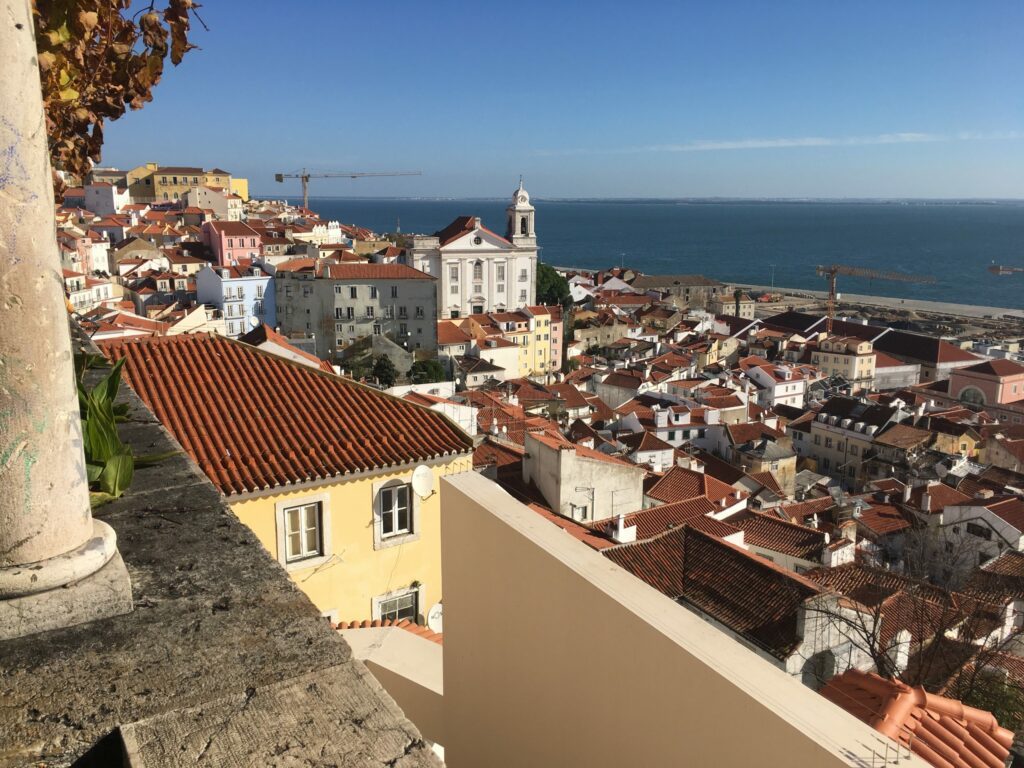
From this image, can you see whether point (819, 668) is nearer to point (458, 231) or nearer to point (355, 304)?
point (355, 304)

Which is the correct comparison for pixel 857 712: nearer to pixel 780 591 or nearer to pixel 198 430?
pixel 198 430

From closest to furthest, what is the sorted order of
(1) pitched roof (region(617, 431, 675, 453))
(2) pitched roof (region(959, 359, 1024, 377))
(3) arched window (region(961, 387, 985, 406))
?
(1) pitched roof (region(617, 431, 675, 453)) → (3) arched window (region(961, 387, 985, 406)) → (2) pitched roof (region(959, 359, 1024, 377))

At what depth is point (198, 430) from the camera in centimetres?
719

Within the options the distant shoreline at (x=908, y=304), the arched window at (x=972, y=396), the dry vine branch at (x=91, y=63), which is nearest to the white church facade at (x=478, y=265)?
the arched window at (x=972, y=396)

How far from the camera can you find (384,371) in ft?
150

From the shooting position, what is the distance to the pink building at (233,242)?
60.4m

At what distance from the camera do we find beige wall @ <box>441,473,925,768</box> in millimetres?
2023

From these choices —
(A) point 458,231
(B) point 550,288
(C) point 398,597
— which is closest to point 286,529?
(C) point 398,597

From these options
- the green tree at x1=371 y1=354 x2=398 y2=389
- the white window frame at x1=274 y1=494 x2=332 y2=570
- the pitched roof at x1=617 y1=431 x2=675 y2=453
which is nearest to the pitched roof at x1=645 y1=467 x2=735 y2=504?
the pitched roof at x1=617 y1=431 x2=675 y2=453

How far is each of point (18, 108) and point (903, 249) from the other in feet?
636

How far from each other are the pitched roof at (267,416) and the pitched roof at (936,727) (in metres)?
5.35

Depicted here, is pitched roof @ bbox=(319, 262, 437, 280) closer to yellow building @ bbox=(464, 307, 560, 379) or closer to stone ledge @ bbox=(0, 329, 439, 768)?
yellow building @ bbox=(464, 307, 560, 379)

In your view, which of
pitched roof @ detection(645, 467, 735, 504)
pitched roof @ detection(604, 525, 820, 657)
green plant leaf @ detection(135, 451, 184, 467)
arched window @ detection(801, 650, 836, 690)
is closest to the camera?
green plant leaf @ detection(135, 451, 184, 467)

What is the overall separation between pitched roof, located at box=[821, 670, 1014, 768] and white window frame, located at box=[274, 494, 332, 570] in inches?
208
